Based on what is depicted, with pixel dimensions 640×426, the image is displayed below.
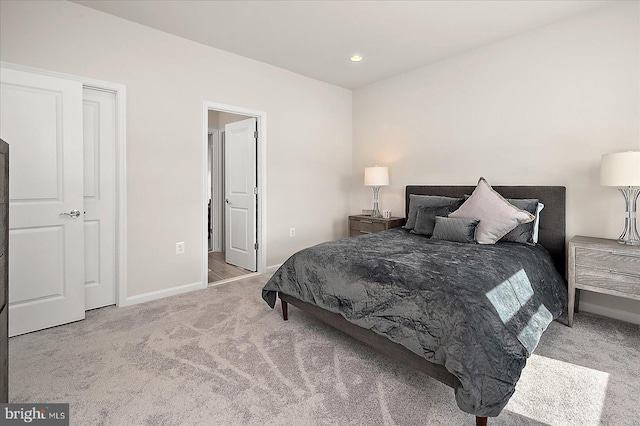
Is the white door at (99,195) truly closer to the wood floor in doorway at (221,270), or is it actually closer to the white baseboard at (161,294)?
the white baseboard at (161,294)

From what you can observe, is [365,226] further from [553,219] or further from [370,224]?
[553,219]

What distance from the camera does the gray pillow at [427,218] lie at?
3.33 m

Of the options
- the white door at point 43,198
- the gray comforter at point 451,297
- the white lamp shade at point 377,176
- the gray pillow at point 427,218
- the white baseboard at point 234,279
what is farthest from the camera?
the white lamp shade at point 377,176

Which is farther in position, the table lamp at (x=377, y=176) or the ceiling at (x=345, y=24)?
the table lamp at (x=377, y=176)

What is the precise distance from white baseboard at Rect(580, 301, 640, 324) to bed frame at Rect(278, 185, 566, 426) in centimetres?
33

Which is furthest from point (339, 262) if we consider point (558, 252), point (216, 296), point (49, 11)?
point (49, 11)

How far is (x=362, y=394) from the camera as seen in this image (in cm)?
179

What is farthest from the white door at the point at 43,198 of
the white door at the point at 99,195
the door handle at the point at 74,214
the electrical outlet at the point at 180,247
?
the electrical outlet at the point at 180,247

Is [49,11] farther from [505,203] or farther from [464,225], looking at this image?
[505,203]

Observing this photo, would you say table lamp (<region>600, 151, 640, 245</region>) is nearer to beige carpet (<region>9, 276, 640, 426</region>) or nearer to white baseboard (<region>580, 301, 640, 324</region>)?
white baseboard (<region>580, 301, 640, 324</region>)

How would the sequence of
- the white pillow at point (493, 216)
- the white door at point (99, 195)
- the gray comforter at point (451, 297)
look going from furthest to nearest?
the white door at point (99, 195), the white pillow at point (493, 216), the gray comforter at point (451, 297)

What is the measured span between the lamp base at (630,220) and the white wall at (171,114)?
11.0 feet

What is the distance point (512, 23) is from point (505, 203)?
5.69ft

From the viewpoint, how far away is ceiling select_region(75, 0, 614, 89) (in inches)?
110
